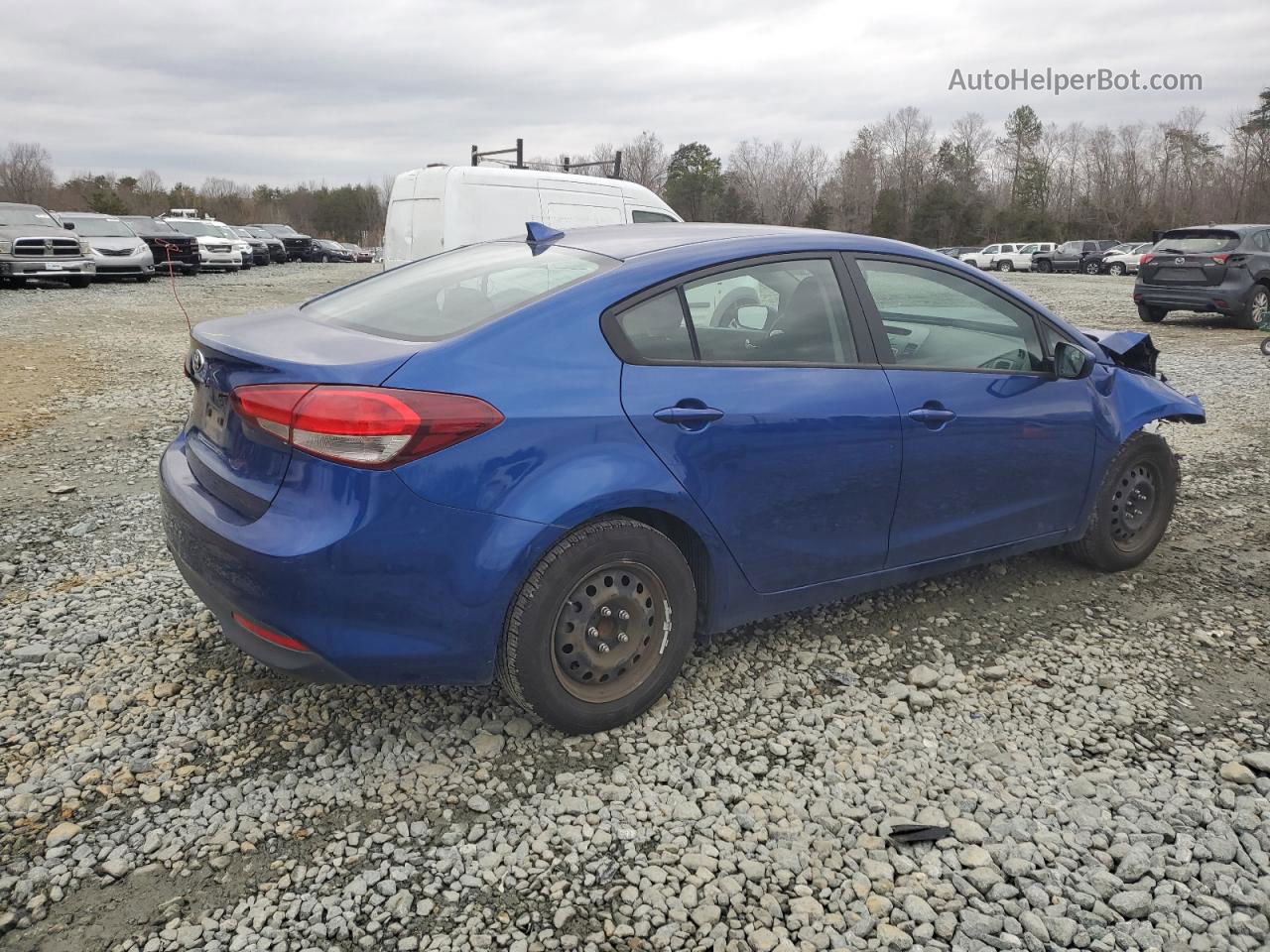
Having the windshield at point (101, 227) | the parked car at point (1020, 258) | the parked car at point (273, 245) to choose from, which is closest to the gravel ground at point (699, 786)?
the windshield at point (101, 227)

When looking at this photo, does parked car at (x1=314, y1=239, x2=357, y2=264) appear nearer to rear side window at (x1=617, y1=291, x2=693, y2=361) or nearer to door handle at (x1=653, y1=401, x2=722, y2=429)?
rear side window at (x1=617, y1=291, x2=693, y2=361)

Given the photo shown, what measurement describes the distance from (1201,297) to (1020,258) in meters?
37.4

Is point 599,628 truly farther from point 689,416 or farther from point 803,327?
point 803,327

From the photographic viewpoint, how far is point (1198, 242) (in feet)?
48.3

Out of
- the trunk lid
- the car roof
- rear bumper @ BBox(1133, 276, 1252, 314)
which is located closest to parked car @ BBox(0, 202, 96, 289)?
the trunk lid

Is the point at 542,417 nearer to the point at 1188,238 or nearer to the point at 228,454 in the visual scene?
the point at 228,454

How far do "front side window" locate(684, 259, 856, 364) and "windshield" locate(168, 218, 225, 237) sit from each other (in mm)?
30617

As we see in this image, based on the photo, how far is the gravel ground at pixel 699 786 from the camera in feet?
7.57

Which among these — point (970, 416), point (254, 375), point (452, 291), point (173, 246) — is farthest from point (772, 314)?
point (173, 246)

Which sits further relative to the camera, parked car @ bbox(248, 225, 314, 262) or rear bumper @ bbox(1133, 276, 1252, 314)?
parked car @ bbox(248, 225, 314, 262)

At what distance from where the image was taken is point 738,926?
2283 mm

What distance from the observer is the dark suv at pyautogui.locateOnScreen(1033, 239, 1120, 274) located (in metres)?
45.1

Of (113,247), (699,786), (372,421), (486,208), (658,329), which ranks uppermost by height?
(113,247)

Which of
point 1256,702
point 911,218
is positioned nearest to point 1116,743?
point 1256,702
